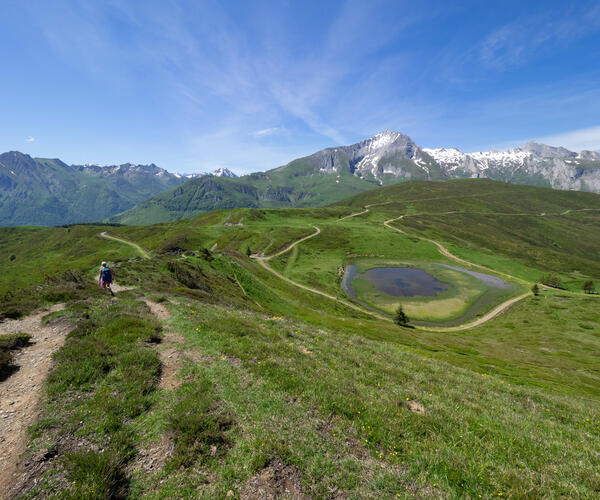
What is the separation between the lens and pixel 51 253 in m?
186

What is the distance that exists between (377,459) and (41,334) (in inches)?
866

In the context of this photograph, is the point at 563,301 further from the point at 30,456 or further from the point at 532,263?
the point at 30,456

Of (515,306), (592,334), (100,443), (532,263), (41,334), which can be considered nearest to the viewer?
(100,443)

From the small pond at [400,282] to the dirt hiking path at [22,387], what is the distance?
103 m

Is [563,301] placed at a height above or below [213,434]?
below

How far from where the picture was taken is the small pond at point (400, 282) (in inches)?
4569

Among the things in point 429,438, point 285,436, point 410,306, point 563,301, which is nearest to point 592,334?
point 563,301

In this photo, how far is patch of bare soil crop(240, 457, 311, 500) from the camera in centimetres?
714

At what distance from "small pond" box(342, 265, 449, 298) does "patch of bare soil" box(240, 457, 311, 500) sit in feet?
345

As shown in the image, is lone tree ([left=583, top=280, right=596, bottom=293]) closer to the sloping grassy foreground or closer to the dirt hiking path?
the sloping grassy foreground

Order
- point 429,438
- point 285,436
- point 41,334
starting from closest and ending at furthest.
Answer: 1. point 285,436
2. point 429,438
3. point 41,334

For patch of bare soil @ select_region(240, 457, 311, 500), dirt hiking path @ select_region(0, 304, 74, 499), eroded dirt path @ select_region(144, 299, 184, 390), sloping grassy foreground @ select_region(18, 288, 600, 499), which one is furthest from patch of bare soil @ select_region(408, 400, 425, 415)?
dirt hiking path @ select_region(0, 304, 74, 499)

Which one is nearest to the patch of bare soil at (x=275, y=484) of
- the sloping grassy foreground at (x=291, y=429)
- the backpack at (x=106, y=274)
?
the sloping grassy foreground at (x=291, y=429)

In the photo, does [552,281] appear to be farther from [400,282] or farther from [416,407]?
[416,407]
